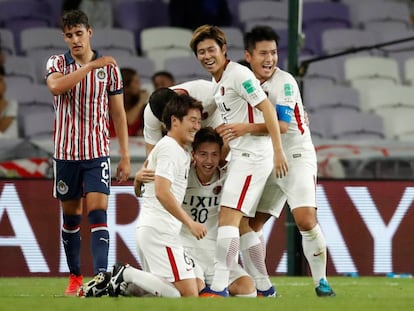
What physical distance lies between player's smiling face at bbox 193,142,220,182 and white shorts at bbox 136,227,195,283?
2.20 ft

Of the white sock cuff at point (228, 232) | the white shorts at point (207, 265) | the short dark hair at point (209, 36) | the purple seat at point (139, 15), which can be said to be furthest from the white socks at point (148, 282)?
the purple seat at point (139, 15)

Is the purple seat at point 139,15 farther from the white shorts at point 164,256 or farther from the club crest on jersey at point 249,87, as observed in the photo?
the white shorts at point 164,256

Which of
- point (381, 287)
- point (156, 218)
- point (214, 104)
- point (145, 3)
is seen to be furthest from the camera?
point (145, 3)

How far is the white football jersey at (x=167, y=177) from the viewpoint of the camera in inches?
367

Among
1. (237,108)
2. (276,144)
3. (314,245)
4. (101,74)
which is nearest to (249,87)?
(237,108)

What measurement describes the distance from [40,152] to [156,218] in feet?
13.0

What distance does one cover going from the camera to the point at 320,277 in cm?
989

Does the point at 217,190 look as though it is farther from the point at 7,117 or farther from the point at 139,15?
the point at 139,15

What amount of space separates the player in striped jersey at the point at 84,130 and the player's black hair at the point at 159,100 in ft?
1.52

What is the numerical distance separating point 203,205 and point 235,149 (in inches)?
18.0

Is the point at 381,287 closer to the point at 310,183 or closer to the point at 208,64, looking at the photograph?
the point at 310,183

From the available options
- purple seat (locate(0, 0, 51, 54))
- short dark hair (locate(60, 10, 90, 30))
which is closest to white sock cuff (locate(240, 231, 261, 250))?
short dark hair (locate(60, 10, 90, 30))

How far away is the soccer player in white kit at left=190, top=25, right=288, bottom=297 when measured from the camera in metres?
9.70

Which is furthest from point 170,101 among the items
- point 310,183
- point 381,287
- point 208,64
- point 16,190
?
point 16,190
